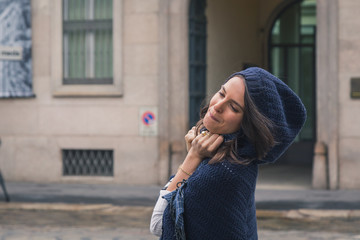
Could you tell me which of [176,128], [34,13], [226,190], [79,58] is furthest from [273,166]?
[226,190]

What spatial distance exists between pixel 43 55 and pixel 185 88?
3091 mm

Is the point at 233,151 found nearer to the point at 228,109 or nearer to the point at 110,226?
the point at 228,109

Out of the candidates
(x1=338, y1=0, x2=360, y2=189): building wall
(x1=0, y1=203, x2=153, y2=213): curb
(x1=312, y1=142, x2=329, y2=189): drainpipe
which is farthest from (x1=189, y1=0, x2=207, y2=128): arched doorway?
(x1=0, y1=203, x2=153, y2=213): curb

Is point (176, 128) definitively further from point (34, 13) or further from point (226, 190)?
point (226, 190)

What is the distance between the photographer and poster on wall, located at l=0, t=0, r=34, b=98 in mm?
14961

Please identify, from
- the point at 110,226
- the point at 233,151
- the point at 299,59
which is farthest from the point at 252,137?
the point at 299,59

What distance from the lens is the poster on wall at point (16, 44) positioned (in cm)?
1496

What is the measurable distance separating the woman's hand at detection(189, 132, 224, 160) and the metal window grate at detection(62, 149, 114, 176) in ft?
40.3

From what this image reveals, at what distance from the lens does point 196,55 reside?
1499 cm

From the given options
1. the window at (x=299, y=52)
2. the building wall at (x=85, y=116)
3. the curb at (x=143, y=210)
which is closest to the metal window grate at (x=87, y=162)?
the building wall at (x=85, y=116)

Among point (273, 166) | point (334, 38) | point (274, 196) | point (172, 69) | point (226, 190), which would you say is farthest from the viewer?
point (273, 166)

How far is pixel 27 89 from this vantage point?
14977mm

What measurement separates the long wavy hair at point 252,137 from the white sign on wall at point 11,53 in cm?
1181

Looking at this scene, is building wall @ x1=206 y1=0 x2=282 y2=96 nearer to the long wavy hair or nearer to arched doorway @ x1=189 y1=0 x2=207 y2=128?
arched doorway @ x1=189 y1=0 x2=207 y2=128
